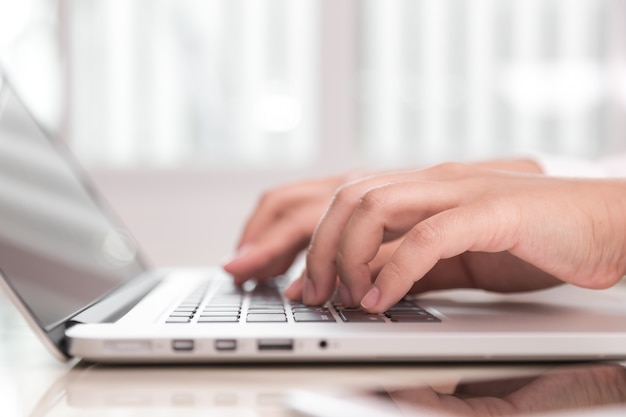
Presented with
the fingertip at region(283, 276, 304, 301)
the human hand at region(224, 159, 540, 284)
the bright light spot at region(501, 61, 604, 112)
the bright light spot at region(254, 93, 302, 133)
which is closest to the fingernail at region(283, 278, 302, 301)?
the fingertip at region(283, 276, 304, 301)

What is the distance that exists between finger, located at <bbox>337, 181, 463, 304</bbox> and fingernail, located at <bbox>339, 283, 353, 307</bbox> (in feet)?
0.07

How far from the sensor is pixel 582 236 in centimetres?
61

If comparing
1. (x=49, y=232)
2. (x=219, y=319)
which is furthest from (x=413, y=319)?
(x=49, y=232)

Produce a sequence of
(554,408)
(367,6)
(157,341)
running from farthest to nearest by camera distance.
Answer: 1. (367,6)
2. (157,341)
3. (554,408)

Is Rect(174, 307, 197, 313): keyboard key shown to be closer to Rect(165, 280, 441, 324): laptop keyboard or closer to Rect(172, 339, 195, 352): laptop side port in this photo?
Rect(165, 280, 441, 324): laptop keyboard

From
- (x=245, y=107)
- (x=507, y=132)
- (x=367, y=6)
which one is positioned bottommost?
(x=507, y=132)

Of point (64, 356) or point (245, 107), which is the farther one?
point (245, 107)

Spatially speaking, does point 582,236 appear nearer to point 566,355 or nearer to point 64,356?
point 566,355

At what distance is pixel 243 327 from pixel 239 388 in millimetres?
74

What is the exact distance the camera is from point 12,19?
10.6ft

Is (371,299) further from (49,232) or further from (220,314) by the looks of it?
(49,232)

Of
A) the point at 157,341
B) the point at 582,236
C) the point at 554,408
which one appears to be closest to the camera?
the point at 554,408

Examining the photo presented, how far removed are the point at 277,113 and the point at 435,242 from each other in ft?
9.28

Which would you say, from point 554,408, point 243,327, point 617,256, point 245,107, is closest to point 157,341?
point 243,327
